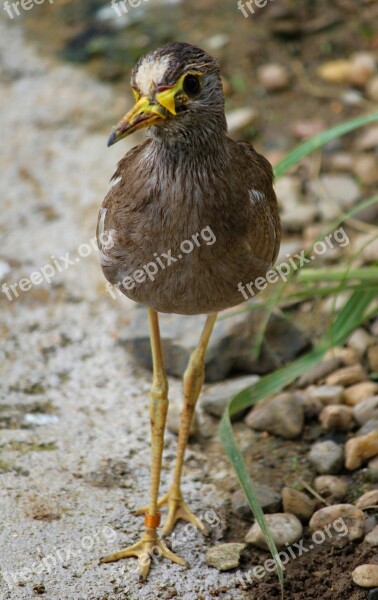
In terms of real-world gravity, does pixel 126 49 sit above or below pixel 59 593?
above

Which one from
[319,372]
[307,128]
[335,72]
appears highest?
[335,72]

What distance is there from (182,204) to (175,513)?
1.67m

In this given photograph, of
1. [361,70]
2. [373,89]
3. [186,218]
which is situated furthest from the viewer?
[361,70]

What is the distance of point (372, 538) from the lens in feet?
13.4

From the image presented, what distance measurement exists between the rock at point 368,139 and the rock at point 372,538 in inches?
146

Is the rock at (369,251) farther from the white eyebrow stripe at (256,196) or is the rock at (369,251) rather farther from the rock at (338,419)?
the white eyebrow stripe at (256,196)

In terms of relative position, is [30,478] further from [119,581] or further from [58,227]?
[58,227]

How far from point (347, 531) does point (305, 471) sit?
62cm

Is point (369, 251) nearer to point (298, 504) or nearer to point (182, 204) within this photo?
point (298, 504)

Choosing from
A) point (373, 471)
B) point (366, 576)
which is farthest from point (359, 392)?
point (366, 576)

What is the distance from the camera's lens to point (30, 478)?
450 centimetres

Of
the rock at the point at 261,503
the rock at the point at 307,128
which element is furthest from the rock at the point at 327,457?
the rock at the point at 307,128

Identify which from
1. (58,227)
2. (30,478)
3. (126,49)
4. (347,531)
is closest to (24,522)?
(30,478)

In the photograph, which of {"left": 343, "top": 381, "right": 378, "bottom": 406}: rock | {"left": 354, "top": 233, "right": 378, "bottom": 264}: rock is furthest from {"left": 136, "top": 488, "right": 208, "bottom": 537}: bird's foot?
{"left": 354, "top": 233, "right": 378, "bottom": 264}: rock
